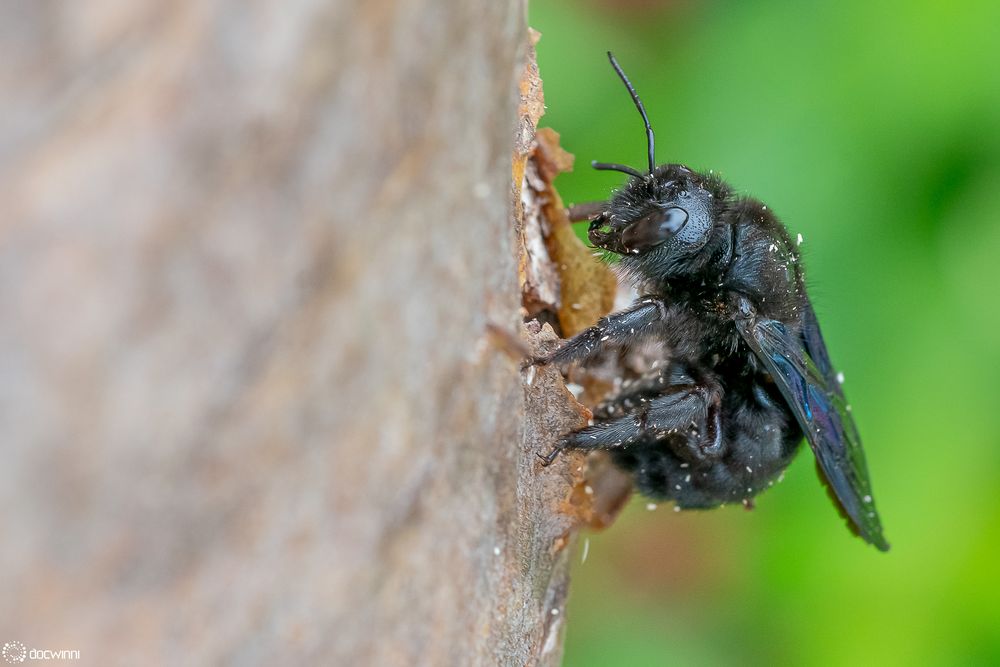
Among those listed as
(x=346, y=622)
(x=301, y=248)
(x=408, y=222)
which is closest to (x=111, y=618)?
(x=346, y=622)

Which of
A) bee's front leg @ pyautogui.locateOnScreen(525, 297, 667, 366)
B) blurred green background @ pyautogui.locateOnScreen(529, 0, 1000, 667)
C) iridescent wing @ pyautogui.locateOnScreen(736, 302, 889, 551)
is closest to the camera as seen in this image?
bee's front leg @ pyautogui.locateOnScreen(525, 297, 667, 366)

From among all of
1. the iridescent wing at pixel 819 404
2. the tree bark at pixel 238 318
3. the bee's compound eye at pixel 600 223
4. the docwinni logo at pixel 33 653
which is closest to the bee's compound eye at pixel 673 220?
the bee's compound eye at pixel 600 223

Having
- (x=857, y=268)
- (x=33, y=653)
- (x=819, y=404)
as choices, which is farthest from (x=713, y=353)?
(x=33, y=653)

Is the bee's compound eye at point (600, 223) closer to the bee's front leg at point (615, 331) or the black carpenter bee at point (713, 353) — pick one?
the black carpenter bee at point (713, 353)

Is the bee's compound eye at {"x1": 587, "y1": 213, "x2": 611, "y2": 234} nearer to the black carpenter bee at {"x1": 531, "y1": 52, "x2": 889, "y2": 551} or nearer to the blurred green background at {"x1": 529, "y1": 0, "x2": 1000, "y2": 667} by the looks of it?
the black carpenter bee at {"x1": 531, "y1": 52, "x2": 889, "y2": 551}

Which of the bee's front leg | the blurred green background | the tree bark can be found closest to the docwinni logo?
the tree bark

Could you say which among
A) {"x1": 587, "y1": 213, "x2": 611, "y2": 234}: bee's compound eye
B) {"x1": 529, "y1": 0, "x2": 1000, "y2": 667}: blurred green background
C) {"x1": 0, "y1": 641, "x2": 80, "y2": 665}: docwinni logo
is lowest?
{"x1": 529, "y1": 0, "x2": 1000, "y2": 667}: blurred green background

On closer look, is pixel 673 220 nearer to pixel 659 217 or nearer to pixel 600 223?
pixel 659 217
